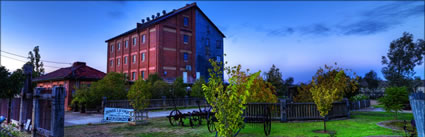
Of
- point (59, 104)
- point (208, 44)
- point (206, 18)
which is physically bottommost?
point (59, 104)

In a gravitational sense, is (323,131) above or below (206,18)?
below

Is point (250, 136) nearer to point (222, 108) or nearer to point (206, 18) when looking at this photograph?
point (222, 108)

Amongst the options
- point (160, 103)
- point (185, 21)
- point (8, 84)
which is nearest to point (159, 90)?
point (160, 103)

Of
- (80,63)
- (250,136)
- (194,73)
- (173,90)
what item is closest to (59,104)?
(250,136)

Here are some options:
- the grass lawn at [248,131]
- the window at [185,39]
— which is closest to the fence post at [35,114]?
the grass lawn at [248,131]

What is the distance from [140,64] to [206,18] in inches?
603

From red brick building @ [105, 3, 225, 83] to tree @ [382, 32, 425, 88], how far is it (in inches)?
1249

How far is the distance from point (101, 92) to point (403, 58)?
48929mm

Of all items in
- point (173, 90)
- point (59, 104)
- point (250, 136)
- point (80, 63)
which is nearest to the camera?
point (59, 104)

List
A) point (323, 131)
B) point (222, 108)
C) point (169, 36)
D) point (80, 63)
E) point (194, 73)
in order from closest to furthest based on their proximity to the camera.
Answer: point (222, 108) → point (323, 131) → point (80, 63) → point (169, 36) → point (194, 73)

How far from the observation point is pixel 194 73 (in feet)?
144

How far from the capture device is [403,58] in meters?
43.3

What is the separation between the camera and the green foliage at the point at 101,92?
24.6 metres

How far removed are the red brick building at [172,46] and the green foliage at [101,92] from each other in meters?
11.5
